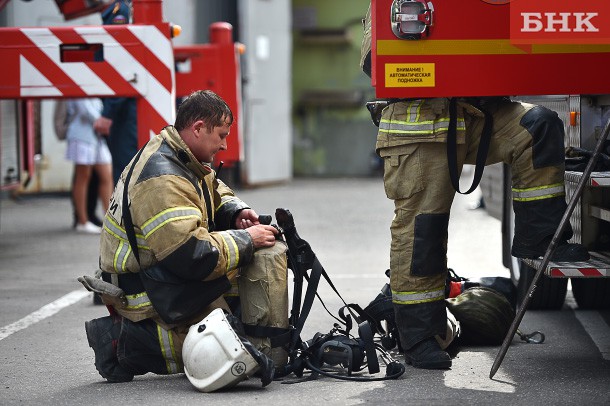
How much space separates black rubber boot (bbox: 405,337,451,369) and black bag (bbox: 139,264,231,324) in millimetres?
984

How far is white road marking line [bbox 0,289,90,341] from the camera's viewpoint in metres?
7.04

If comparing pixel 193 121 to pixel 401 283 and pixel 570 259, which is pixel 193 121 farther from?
pixel 570 259

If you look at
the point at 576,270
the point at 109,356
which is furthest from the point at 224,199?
the point at 576,270

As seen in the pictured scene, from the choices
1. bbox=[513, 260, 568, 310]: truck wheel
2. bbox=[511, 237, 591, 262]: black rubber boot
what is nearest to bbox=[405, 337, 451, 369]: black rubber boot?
bbox=[511, 237, 591, 262]: black rubber boot

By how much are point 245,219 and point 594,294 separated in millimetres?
A: 2520

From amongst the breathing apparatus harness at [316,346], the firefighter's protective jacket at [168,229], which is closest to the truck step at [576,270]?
the breathing apparatus harness at [316,346]

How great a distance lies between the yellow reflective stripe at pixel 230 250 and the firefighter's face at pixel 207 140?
387 mm

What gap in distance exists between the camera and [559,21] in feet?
18.3

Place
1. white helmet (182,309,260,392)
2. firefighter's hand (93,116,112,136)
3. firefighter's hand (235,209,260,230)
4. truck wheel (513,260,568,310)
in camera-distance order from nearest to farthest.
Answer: white helmet (182,309,260,392)
firefighter's hand (235,209,260,230)
truck wheel (513,260,568,310)
firefighter's hand (93,116,112,136)

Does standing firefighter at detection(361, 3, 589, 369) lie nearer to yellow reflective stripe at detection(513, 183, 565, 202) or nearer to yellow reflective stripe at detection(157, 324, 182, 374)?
yellow reflective stripe at detection(513, 183, 565, 202)

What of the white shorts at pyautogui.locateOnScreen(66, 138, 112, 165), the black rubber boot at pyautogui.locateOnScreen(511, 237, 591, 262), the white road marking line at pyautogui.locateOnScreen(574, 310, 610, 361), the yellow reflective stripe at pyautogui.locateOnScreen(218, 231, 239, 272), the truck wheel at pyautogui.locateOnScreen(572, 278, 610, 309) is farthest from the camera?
the white shorts at pyautogui.locateOnScreen(66, 138, 112, 165)

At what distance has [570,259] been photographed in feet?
18.0

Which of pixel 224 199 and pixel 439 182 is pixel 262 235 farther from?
pixel 439 182

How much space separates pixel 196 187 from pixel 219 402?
976 millimetres
